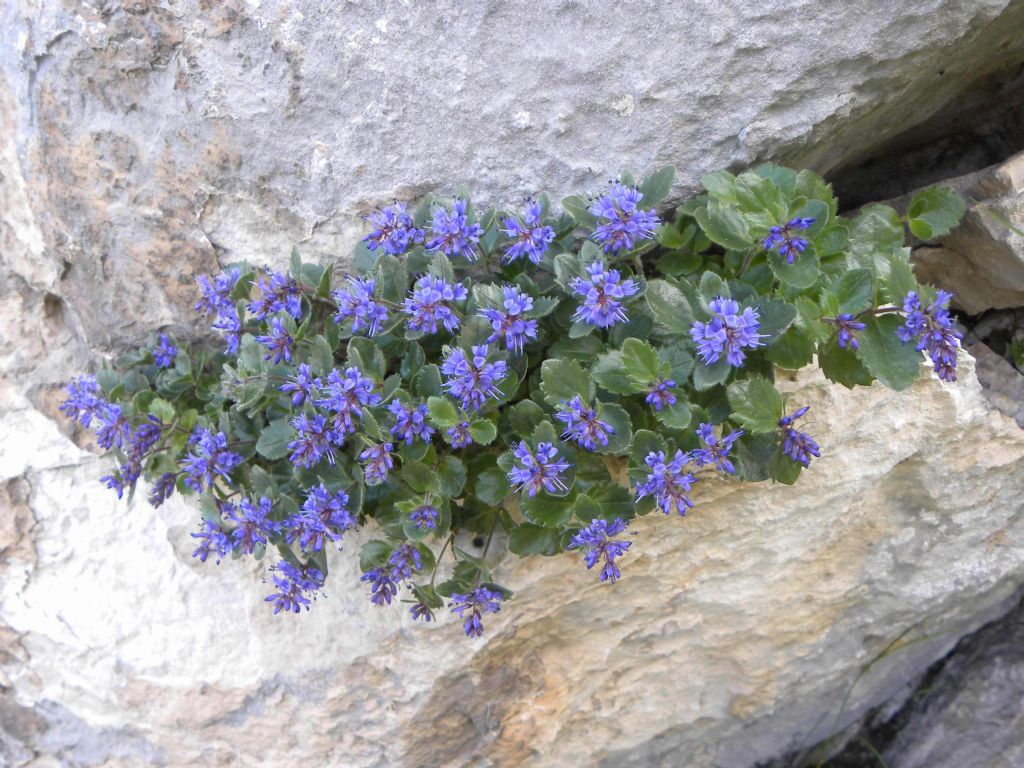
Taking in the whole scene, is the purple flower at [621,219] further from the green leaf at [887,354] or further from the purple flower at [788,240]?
the green leaf at [887,354]

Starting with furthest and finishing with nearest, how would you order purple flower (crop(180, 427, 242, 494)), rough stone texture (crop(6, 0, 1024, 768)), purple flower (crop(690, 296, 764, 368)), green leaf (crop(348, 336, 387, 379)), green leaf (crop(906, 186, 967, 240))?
green leaf (crop(906, 186, 967, 240)) < rough stone texture (crop(6, 0, 1024, 768)) < purple flower (crop(180, 427, 242, 494)) < green leaf (crop(348, 336, 387, 379)) < purple flower (crop(690, 296, 764, 368))

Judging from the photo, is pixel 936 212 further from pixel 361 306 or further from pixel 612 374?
pixel 361 306

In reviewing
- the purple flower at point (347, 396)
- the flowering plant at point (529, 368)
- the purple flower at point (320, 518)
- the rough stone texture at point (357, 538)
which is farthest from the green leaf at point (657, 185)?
the purple flower at point (320, 518)

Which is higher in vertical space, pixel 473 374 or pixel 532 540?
pixel 473 374

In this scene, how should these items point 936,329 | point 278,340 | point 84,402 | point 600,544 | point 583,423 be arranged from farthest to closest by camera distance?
1. point 84,402
2. point 278,340
3. point 600,544
4. point 583,423
5. point 936,329

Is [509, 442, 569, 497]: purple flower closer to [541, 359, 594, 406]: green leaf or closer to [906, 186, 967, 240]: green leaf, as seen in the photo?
[541, 359, 594, 406]: green leaf

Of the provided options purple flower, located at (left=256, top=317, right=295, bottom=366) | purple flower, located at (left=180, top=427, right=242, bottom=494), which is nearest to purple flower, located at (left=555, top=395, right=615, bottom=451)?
purple flower, located at (left=256, top=317, right=295, bottom=366)

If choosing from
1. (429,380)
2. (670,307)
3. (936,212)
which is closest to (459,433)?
(429,380)
